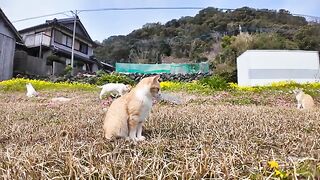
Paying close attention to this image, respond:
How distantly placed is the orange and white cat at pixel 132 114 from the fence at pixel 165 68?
21715 millimetres

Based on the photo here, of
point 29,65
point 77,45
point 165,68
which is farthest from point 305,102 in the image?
point 77,45

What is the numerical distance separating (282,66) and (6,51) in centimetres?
1780

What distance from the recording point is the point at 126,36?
146 ft

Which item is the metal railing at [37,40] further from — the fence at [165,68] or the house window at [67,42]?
the fence at [165,68]

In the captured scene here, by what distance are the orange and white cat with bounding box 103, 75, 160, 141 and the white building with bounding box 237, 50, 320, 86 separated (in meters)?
15.8

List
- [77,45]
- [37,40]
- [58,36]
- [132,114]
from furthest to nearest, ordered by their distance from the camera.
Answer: [77,45]
[58,36]
[37,40]
[132,114]

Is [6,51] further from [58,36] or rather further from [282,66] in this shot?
[282,66]

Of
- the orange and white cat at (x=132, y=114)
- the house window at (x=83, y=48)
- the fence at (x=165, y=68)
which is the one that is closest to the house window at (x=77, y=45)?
the house window at (x=83, y=48)

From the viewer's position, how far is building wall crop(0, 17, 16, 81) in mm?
20328

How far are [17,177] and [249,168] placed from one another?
3.69ft

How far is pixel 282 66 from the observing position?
58.7 ft

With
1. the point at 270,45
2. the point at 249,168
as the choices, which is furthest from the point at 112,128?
the point at 270,45

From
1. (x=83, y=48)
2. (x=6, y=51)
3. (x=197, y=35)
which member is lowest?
(x=6, y=51)

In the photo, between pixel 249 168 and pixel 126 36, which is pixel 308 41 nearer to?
pixel 126 36
